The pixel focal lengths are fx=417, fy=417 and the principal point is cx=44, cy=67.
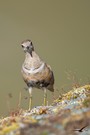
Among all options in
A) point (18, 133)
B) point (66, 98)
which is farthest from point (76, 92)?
point (18, 133)

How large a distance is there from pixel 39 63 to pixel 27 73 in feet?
1.35

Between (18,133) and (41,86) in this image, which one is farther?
(41,86)

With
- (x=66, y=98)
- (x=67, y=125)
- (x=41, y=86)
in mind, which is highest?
(x=41, y=86)

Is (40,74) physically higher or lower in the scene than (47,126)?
higher

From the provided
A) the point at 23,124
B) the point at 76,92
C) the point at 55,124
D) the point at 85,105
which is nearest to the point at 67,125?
the point at 55,124

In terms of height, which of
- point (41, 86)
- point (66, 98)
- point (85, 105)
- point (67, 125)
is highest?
point (41, 86)

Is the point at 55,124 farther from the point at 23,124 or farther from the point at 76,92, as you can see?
the point at 76,92

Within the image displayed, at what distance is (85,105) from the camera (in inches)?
218

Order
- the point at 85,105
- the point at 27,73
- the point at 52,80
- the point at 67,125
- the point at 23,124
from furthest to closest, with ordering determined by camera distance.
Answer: the point at 52,80 < the point at 27,73 < the point at 85,105 < the point at 23,124 < the point at 67,125

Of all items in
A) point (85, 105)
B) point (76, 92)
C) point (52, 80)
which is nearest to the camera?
point (85, 105)

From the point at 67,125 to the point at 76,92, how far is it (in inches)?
168

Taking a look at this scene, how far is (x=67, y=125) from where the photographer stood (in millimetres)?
3650

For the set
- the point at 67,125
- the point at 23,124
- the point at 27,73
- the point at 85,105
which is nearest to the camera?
the point at 67,125

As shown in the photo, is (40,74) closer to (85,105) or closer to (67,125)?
(85,105)
